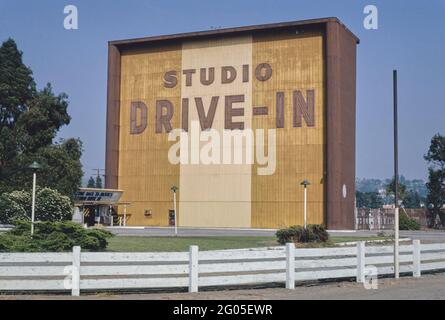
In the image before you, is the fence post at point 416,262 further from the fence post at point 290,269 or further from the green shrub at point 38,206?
the green shrub at point 38,206

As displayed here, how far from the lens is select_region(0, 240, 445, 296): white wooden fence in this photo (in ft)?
48.0

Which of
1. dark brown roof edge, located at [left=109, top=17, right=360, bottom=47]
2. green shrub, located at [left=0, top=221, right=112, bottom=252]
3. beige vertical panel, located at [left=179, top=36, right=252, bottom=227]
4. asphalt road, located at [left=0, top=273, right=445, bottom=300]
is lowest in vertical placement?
asphalt road, located at [left=0, top=273, right=445, bottom=300]

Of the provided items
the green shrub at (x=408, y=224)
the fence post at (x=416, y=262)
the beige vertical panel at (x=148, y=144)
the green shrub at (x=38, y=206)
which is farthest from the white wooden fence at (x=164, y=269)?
the green shrub at (x=408, y=224)

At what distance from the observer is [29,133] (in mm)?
59781

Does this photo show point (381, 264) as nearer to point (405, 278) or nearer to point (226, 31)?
point (405, 278)

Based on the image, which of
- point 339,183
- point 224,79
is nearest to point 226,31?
point 224,79

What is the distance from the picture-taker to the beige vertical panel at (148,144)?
7188 centimetres

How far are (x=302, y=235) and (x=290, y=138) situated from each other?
34.5 meters

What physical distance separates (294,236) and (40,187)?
28.4 metres

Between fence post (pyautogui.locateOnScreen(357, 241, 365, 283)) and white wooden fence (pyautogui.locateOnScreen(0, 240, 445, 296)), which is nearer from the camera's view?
white wooden fence (pyautogui.locateOnScreen(0, 240, 445, 296))

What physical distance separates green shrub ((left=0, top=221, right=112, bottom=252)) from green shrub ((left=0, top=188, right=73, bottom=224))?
88.6 feet

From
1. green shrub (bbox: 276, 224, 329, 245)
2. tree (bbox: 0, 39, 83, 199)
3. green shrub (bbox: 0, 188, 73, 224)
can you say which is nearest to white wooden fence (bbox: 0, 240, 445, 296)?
green shrub (bbox: 276, 224, 329, 245)

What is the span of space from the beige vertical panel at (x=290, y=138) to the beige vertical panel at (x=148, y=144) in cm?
986

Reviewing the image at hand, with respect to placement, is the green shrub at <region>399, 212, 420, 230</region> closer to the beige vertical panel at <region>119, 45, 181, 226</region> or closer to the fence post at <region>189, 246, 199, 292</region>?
the beige vertical panel at <region>119, 45, 181, 226</region>
